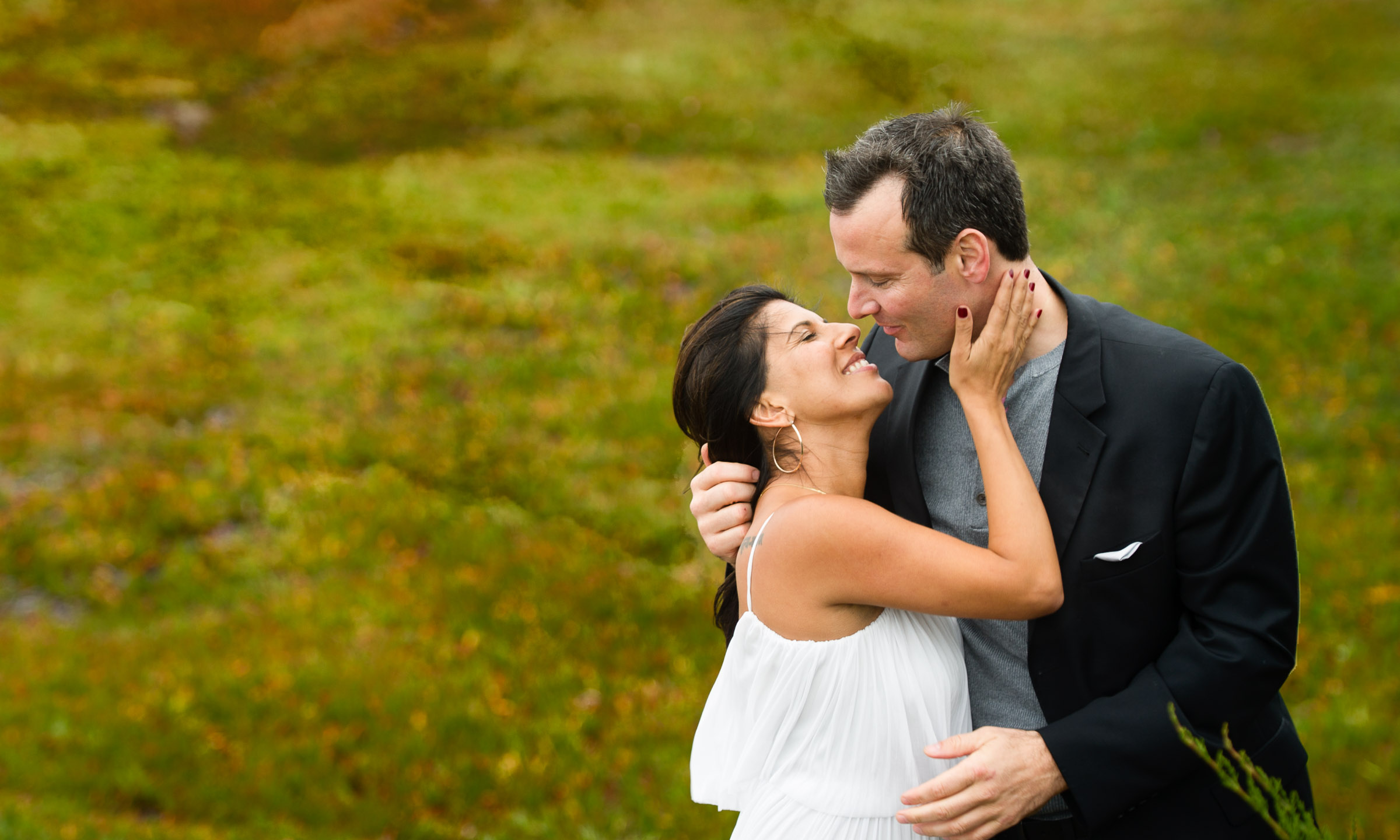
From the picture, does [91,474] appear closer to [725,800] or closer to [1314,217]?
[725,800]

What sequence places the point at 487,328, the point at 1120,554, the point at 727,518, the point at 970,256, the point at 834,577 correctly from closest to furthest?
the point at 1120,554, the point at 834,577, the point at 970,256, the point at 727,518, the point at 487,328

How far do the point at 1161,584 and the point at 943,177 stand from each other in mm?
1439

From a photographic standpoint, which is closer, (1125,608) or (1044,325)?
(1125,608)

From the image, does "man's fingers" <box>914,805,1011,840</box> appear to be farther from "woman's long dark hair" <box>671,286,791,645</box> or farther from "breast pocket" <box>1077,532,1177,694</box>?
"woman's long dark hair" <box>671,286,791,645</box>

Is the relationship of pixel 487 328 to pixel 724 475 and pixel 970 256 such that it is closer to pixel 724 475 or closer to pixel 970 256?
pixel 724 475

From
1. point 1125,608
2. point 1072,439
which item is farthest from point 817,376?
point 1125,608

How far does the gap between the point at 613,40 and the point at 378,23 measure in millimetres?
6591

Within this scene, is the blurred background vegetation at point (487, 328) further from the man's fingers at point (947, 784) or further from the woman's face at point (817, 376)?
the woman's face at point (817, 376)

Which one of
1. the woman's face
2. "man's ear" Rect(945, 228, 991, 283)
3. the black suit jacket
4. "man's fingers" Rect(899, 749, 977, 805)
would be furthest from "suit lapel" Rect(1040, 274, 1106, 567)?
"man's fingers" Rect(899, 749, 977, 805)

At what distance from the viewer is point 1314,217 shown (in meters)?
Answer: 14.6

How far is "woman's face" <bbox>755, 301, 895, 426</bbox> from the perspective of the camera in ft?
11.3

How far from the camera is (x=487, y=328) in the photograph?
13648 mm

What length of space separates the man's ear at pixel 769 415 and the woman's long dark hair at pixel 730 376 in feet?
0.07

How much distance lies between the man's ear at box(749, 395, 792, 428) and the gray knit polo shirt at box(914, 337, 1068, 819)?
515mm
